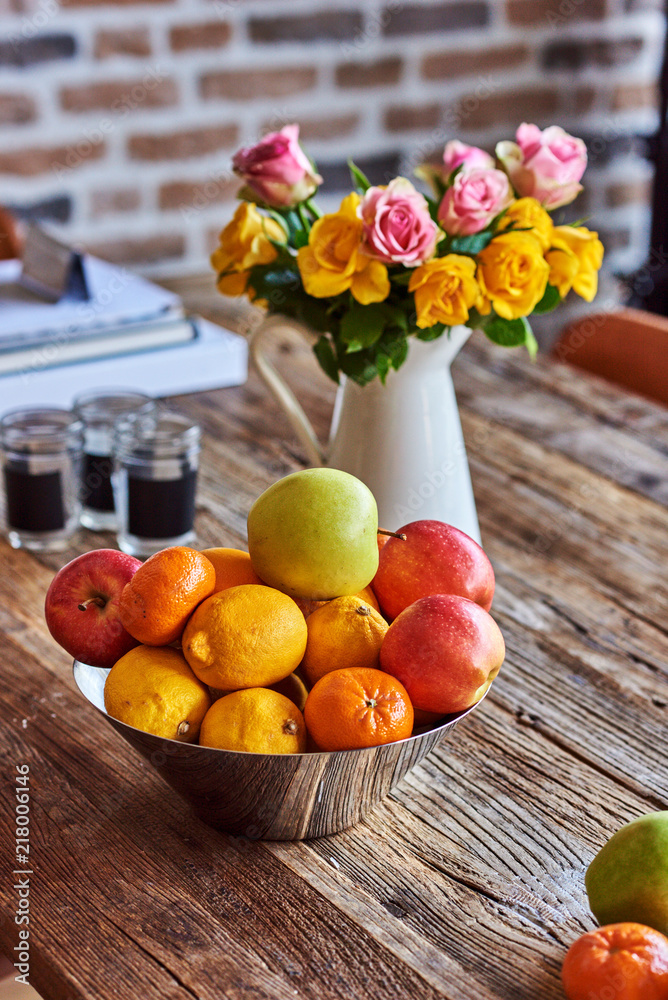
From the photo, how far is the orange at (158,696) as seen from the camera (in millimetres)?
639

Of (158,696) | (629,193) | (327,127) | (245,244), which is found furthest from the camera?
(629,193)

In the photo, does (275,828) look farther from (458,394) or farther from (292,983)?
(458,394)

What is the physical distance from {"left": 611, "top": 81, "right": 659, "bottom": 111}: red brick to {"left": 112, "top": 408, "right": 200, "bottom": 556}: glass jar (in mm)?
1936

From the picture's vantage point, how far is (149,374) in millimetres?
1413

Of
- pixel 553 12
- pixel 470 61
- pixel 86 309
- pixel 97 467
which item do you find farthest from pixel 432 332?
pixel 553 12

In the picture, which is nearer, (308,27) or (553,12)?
(308,27)

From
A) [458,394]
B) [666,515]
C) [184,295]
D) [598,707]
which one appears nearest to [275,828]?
[598,707]

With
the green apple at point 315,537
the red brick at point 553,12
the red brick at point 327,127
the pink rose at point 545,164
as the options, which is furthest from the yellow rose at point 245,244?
the red brick at point 553,12

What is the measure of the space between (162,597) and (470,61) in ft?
6.62

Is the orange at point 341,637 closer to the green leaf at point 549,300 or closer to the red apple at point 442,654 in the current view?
the red apple at point 442,654

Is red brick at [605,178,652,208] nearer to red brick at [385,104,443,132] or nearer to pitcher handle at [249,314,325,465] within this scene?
red brick at [385,104,443,132]

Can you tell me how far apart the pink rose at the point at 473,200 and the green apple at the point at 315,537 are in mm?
293

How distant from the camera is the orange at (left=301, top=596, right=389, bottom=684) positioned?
2.22 feet

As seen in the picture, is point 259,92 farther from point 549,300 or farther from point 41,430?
point 549,300
